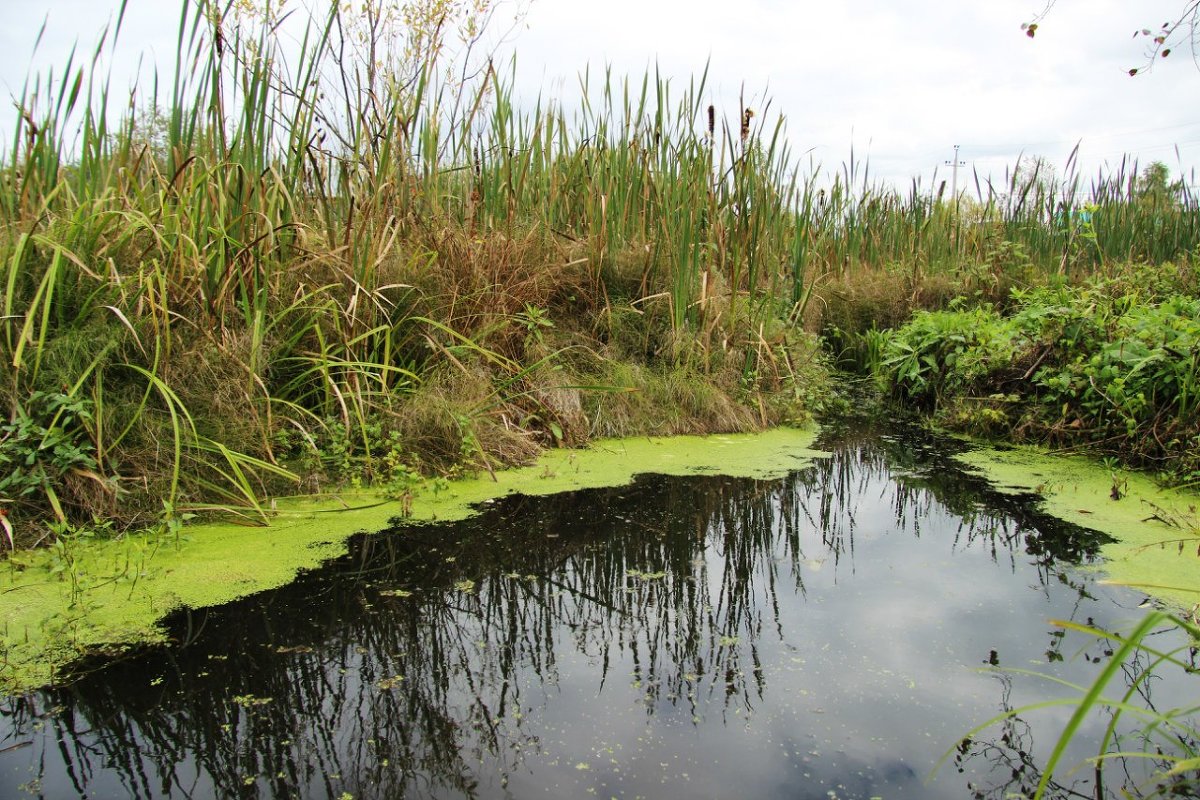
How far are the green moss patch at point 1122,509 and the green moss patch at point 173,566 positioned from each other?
111 centimetres

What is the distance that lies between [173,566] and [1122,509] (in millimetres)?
3236

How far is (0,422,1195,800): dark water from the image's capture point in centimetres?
151

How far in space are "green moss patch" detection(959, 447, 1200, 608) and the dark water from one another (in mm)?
126

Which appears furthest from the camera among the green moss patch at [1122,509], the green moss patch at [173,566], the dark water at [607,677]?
the green moss patch at [1122,509]

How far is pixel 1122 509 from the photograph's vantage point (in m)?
3.01

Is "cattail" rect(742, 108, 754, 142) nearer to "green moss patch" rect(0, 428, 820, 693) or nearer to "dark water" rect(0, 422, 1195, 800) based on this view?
"green moss patch" rect(0, 428, 820, 693)

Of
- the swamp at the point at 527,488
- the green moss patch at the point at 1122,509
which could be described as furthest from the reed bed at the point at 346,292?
the green moss patch at the point at 1122,509

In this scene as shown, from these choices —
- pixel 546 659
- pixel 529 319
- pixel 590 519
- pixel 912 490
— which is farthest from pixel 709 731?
pixel 529 319

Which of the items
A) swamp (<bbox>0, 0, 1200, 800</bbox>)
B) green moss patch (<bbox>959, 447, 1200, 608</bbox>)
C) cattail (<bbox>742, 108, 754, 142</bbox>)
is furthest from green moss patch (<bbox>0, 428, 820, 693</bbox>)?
cattail (<bbox>742, 108, 754, 142</bbox>)

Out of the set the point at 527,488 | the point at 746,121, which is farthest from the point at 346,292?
the point at 746,121

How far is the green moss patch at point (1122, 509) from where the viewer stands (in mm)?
2412

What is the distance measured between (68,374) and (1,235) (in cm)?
63

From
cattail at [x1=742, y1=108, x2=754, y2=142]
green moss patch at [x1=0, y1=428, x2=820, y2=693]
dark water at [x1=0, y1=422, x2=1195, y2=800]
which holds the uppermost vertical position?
cattail at [x1=742, y1=108, x2=754, y2=142]

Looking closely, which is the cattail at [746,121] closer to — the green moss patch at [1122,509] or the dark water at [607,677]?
the green moss patch at [1122,509]
